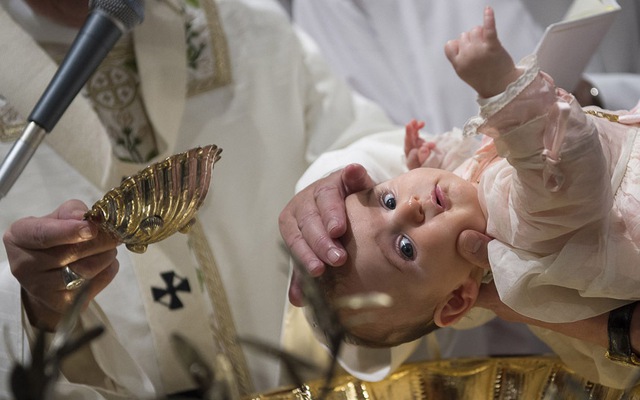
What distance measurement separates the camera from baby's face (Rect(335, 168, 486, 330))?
86 cm

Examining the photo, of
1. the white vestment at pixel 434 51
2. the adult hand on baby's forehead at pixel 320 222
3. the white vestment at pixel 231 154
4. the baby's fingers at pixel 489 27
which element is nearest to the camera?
the baby's fingers at pixel 489 27

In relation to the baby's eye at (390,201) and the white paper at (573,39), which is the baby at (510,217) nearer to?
the baby's eye at (390,201)

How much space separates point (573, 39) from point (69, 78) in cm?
57

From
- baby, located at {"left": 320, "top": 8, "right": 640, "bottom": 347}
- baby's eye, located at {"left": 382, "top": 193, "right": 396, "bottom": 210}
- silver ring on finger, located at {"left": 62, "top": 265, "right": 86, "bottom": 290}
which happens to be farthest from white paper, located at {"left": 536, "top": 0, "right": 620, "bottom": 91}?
silver ring on finger, located at {"left": 62, "top": 265, "right": 86, "bottom": 290}

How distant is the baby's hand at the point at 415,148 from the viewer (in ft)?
3.37

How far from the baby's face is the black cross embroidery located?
0.40 m

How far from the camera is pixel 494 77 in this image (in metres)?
0.72

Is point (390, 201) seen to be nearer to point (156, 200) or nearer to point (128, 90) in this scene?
point (156, 200)

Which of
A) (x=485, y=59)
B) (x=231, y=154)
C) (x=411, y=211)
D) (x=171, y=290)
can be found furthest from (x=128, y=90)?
(x=485, y=59)

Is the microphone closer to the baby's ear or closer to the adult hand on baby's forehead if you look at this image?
the adult hand on baby's forehead

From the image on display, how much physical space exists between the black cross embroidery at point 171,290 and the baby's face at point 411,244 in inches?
15.8

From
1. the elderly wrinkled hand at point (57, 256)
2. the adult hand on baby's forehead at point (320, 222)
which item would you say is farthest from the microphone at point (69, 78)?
the adult hand on baby's forehead at point (320, 222)

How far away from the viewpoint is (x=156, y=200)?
2.42 ft

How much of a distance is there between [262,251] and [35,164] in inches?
13.4
